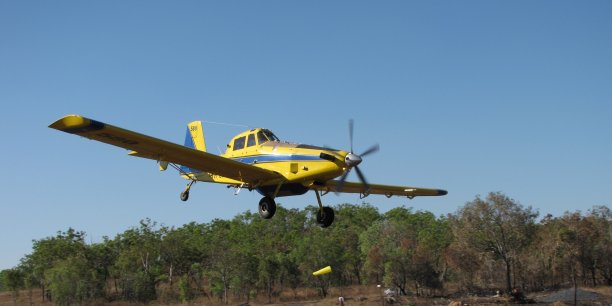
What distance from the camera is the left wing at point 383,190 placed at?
24250 millimetres

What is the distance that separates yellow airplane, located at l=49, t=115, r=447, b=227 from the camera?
20.5 meters

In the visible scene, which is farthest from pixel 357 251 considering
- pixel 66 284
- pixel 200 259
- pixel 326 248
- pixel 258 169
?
pixel 258 169

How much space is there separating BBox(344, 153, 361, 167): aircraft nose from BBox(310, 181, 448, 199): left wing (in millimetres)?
2590

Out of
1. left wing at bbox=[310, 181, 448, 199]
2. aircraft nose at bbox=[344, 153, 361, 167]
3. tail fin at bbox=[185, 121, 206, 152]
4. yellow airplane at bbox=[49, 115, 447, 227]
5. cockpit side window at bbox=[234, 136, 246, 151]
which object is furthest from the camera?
tail fin at bbox=[185, 121, 206, 152]

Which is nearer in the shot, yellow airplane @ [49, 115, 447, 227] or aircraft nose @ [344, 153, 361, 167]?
yellow airplane @ [49, 115, 447, 227]

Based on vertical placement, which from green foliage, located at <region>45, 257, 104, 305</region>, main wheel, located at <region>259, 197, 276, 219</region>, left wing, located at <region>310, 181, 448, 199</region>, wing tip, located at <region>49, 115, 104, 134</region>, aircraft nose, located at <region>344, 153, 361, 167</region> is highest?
wing tip, located at <region>49, 115, 104, 134</region>

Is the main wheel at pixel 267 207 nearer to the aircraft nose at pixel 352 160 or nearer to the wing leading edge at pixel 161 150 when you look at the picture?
the wing leading edge at pixel 161 150

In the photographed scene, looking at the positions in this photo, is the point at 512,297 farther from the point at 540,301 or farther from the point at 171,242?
the point at 171,242

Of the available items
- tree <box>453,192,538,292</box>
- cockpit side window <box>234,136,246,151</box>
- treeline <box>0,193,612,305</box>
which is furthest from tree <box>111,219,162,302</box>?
cockpit side window <box>234,136,246,151</box>

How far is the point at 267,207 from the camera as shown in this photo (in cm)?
2350

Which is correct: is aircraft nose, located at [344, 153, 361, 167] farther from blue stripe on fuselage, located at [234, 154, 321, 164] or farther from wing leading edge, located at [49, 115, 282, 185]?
wing leading edge, located at [49, 115, 282, 185]

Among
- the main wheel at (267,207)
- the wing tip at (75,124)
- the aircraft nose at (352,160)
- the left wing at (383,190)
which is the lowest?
the main wheel at (267,207)

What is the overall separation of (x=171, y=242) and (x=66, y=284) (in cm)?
1603

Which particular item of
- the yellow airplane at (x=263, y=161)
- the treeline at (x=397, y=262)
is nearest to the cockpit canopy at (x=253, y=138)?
the yellow airplane at (x=263, y=161)
